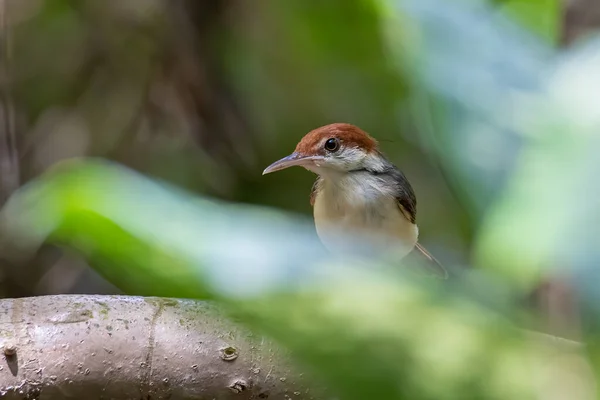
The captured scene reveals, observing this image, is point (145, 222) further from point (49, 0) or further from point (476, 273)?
point (49, 0)

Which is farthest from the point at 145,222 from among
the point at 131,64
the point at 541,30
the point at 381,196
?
the point at 131,64

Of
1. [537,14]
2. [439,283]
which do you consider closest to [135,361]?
[439,283]

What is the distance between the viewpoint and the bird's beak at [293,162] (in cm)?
169

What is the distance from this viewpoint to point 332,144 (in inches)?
69.5

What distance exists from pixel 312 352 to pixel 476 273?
145 mm

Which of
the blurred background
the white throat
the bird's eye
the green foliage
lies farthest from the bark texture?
the blurred background

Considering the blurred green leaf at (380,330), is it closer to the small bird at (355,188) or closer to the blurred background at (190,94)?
the small bird at (355,188)

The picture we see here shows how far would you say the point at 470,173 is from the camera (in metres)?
0.60

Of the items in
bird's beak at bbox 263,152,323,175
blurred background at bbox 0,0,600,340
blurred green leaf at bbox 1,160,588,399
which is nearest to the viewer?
blurred green leaf at bbox 1,160,588,399

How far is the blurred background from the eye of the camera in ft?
8.38

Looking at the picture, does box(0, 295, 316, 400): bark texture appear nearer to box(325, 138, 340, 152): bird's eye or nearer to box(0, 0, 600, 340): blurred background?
box(325, 138, 340, 152): bird's eye

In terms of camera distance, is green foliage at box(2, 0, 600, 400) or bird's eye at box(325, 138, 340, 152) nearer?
green foliage at box(2, 0, 600, 400)

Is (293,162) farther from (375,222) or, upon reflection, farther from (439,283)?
(439,283)

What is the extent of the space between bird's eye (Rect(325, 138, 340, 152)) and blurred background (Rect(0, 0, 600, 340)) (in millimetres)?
710
